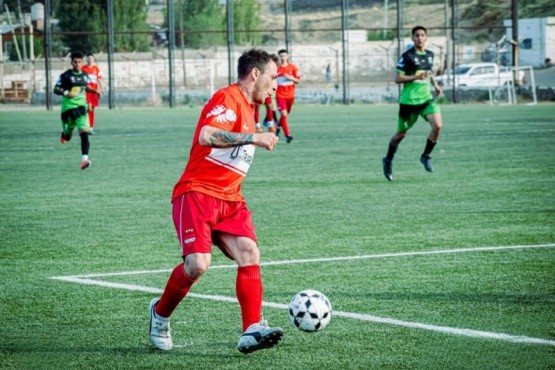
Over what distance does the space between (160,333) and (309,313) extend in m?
0.88

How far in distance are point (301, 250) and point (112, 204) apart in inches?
175

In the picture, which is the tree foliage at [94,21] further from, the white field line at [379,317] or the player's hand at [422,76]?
the white field line at [379,317]

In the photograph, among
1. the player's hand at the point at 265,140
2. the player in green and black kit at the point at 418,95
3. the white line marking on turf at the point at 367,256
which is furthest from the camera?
the player in green and black kit at the point at 418,95

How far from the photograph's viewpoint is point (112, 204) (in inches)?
512

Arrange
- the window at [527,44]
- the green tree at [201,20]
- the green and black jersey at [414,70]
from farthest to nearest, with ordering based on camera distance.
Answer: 1. the green tree at [201,20]
2. the window at [527,44]
3. the green and black jersey at [414,70]

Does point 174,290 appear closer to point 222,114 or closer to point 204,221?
point 204,221

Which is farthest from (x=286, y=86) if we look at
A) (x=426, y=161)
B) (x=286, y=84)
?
(x=426, y=161)

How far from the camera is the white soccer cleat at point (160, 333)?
5.87 metres

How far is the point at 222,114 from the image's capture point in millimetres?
5879

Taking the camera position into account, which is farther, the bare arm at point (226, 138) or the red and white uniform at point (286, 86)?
the red and white uniform at point (286, 86)

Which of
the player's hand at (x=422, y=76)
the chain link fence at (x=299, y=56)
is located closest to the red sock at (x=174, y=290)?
the player's hand at (x=422, y=76)

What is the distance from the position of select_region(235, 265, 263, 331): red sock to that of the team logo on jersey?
A: 0.87 meters

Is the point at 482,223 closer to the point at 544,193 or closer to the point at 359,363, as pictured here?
the point at 544,193

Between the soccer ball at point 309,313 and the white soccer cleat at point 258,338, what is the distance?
328 millimetres
